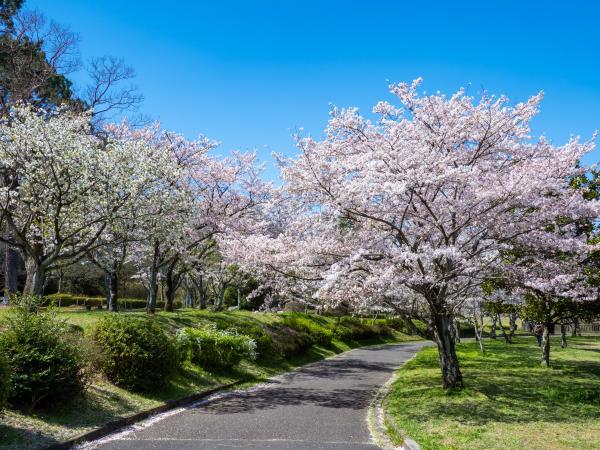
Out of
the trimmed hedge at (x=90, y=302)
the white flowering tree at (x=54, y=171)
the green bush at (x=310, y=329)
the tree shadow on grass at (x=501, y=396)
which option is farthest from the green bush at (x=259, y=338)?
the trimmed hedge at (x=90, y=302)

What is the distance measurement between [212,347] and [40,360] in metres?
6.47

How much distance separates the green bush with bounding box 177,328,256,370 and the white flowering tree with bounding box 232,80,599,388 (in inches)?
130

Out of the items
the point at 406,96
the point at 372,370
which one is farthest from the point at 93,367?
the point at 372,370

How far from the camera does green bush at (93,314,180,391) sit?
10422 mm

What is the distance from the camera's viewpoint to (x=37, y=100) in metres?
21.9

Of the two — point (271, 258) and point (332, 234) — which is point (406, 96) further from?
point (271, 258)

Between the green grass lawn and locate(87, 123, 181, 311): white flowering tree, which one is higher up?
locate(87, 123, 181, 311): white flowering tree

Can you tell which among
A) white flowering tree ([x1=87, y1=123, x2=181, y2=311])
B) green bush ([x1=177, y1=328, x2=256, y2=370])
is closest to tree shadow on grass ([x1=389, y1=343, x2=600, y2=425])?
green bush ([x1=177, y1=328, x2=256, y2=370])

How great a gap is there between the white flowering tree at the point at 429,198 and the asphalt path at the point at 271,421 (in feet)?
8.55

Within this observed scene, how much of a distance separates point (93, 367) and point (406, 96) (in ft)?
31.4

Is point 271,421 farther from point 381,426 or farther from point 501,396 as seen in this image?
point 501,396

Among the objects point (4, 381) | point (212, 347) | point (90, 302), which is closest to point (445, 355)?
point (212, 347)

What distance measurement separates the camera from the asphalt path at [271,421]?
24.9ft

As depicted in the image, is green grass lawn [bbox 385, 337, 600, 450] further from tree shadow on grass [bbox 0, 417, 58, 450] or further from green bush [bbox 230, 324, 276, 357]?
tree shadow on grass [bbox 0, 417, 58, 450]
